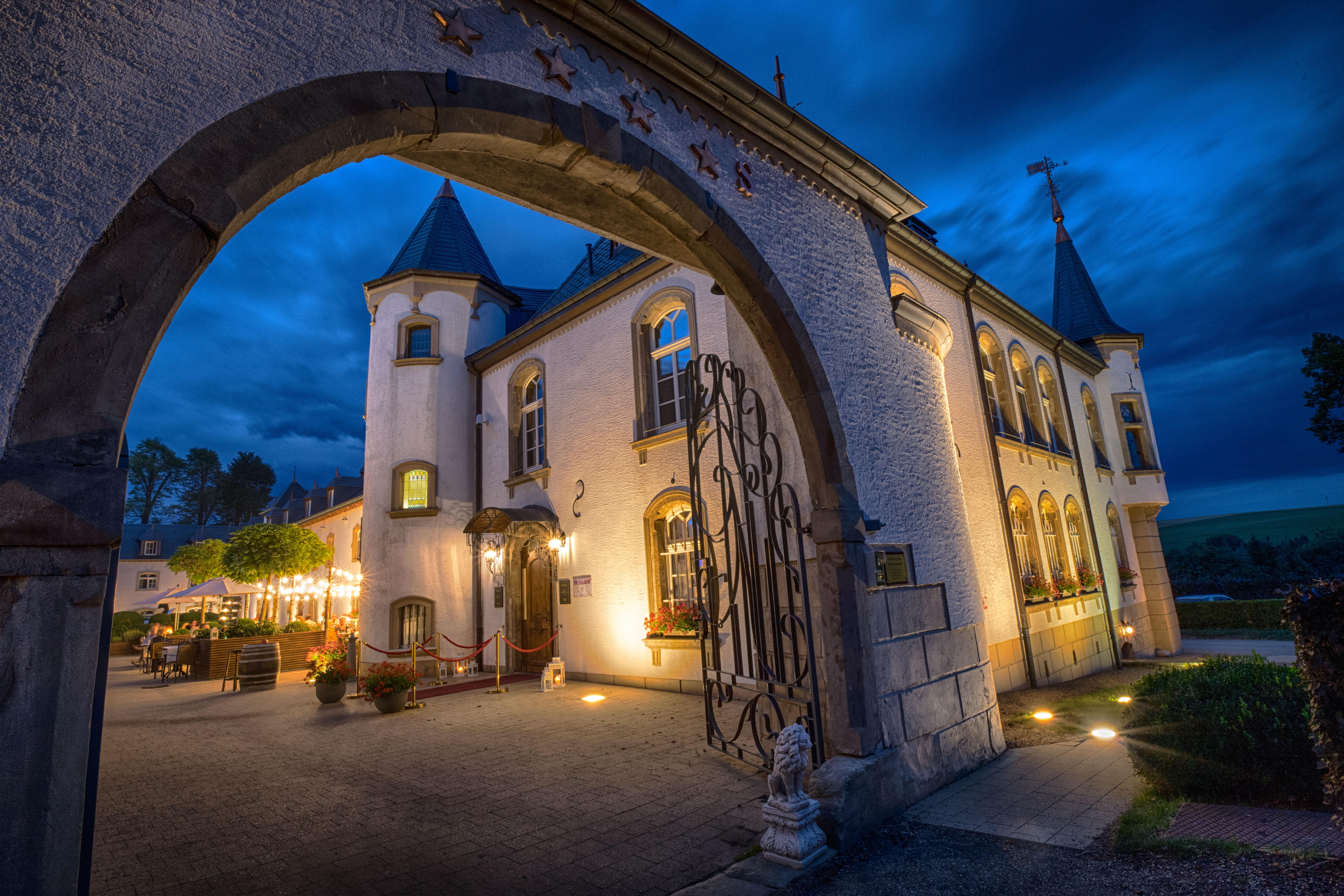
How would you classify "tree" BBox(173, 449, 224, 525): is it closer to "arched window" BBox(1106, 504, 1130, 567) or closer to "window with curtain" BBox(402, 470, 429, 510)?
"window with curtain" BBox(402, 470, 429, 510)

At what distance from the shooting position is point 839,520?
496 centimetres

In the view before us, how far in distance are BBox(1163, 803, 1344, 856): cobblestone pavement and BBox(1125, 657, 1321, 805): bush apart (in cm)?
15

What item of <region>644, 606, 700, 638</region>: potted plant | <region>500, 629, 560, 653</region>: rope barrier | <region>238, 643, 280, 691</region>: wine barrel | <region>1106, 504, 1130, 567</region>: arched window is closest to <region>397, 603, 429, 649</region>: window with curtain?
<region>500, 629, 560, 653</region>: rope barrier

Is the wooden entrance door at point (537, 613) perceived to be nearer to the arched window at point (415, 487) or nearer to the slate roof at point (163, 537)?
the arched window at point (415, 487)

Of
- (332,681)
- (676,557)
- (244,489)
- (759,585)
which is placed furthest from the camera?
(244,489)

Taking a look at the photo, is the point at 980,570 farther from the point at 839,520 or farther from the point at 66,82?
the point at 66,82

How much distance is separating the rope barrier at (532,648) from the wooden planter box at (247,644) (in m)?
5.69

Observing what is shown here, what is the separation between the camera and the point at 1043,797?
4984 mm

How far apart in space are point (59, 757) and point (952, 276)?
39.8ft

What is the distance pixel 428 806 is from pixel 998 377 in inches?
489

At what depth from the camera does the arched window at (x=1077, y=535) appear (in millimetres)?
13781

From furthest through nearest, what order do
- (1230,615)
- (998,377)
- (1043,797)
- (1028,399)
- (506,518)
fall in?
1. (1230,615)
2. (1028,399)
3. (998,377)
4. (506,518)
5. (1043,797)

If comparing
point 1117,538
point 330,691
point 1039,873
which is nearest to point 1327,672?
point 1039,873

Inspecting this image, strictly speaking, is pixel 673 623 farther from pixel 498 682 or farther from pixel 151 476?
pixel 151 476
